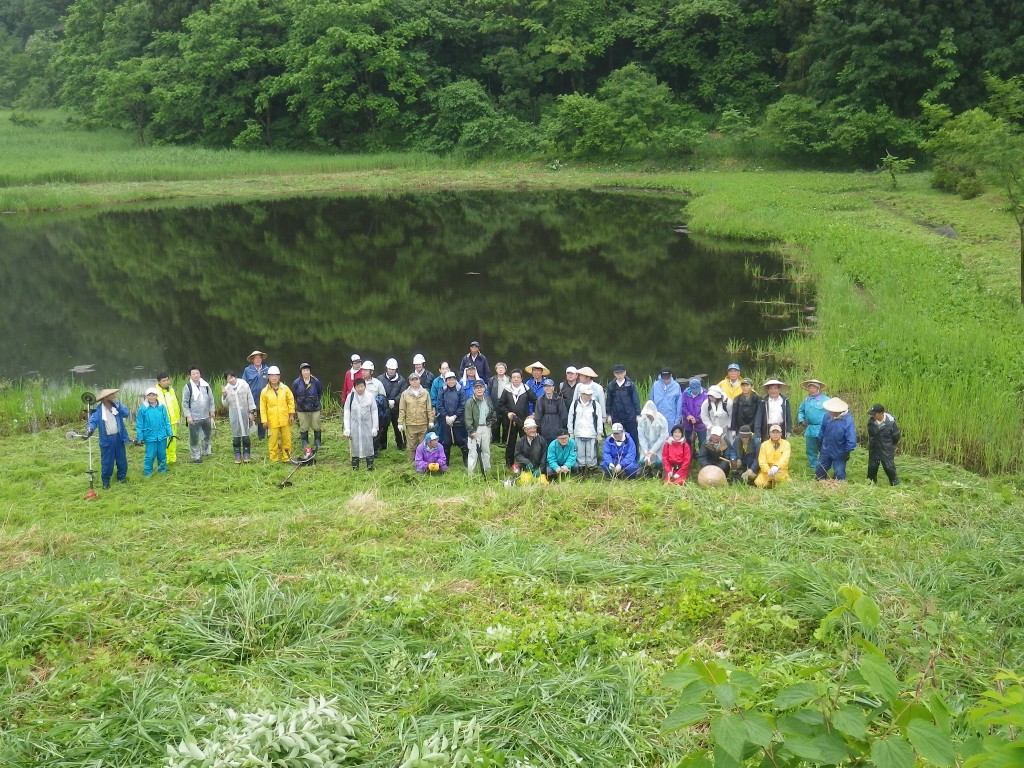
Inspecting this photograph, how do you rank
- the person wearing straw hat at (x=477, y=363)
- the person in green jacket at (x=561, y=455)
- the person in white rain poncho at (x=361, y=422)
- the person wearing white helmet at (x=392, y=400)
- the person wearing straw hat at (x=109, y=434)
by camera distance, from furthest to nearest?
the person wearing straw hat at (x=477, y=363), the person wearing white helmet at (x=392, y=400), the person in white rain poncho at (x=361, y=422), the person wearing straw hat at (x=109, y=434), the person in green jacket at (x=561, y=455)

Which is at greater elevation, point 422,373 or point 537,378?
point 422,373

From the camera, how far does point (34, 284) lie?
26125mm

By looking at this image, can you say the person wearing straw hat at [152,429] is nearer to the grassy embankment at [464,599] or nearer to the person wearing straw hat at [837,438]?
the grassy embankment at [464,599]

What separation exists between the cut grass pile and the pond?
9259 millimetres

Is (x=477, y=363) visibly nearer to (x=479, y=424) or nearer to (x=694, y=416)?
(x=479, y=424)

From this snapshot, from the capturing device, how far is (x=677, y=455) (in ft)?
37.4

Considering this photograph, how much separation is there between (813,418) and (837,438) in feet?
2.04

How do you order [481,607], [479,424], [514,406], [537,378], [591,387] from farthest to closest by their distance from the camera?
[537,378] → [514,406] → [479,424] → [591,387] → [481,607]

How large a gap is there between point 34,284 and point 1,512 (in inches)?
710

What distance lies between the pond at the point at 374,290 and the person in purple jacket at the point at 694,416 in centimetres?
508

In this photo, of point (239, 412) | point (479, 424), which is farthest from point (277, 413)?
point (479, 424)

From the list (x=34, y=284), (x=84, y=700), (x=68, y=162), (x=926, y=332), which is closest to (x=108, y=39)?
(x=68, y=162)

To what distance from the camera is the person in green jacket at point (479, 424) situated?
12.2m

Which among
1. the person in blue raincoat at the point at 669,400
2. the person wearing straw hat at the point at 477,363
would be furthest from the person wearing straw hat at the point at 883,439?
the person wearing straw hat at the point at 477,363
